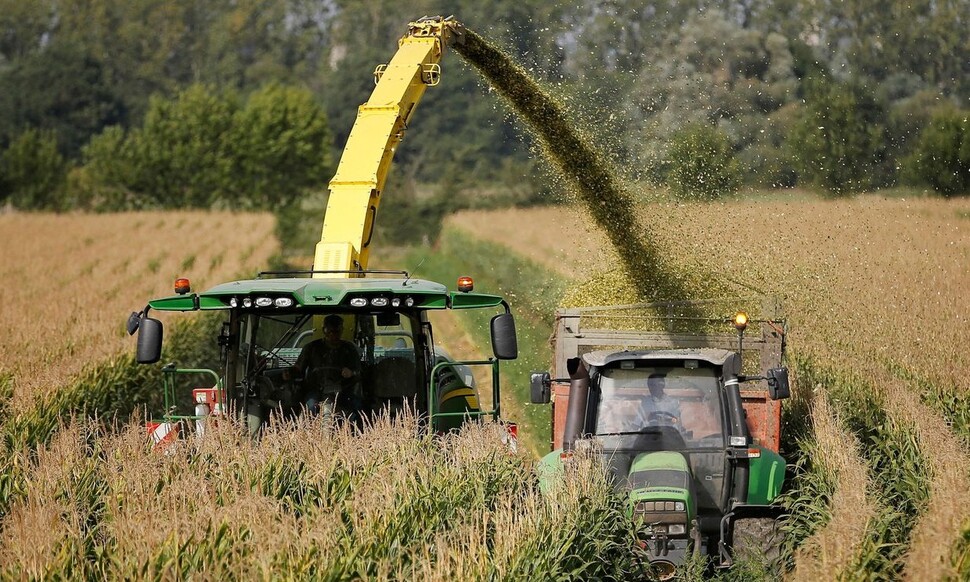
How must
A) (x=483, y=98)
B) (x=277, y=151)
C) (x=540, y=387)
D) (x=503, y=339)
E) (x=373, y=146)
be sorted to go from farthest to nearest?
(x=277, y=151)
(x=483, y=98)
(x=373, y=146)
(x=540, y=387)
(x=503, y=339)

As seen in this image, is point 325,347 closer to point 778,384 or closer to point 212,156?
point 778,384

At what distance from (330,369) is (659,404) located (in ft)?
6.81

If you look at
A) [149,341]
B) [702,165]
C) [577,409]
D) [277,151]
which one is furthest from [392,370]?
[277,151]

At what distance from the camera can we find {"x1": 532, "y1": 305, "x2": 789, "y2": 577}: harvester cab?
302 inches

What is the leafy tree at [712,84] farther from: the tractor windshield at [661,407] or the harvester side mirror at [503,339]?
the harvester side mirror at [503,339]

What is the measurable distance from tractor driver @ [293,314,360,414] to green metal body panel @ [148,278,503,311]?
276mm

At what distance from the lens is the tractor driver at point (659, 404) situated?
8266 mm

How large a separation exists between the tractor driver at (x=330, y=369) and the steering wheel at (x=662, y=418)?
73.3 inches

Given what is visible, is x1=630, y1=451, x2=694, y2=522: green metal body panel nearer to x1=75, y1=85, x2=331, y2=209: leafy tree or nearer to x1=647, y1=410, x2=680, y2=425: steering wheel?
x1=647, y1=410, x2=680, y2=425: steering wheel

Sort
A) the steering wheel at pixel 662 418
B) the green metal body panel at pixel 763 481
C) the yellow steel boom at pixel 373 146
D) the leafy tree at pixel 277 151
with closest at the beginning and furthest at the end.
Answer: the green metal body panel at pixel 763 481, the steering wheel at pixel 662 418, the yellow steel boom at pixel 373 146, the leafy tree at pixel 277 151

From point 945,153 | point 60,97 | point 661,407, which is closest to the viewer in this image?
point 661,407

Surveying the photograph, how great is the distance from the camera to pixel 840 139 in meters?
17.4

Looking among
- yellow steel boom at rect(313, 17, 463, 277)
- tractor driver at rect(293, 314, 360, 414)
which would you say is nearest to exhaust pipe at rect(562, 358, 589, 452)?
tractor driver at rect(293, 314, 360, 414)

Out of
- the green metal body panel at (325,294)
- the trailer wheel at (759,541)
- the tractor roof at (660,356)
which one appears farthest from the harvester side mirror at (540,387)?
the trailer wheel at (759,541)
